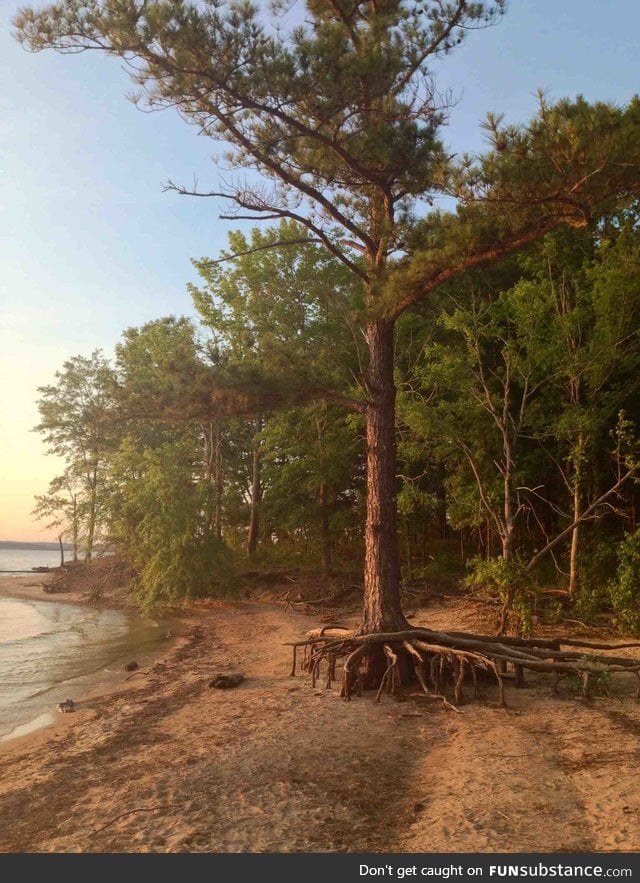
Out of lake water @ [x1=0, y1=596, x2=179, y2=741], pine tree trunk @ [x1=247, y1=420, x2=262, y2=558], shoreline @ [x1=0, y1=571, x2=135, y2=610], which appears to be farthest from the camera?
pine tree trunk @ [x1=247, y1=420, x2=262, y2=558]

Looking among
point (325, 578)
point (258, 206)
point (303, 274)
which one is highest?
point (303, 274)

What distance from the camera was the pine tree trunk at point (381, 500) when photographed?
32.8ft

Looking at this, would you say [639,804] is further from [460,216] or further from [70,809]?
[460,216]

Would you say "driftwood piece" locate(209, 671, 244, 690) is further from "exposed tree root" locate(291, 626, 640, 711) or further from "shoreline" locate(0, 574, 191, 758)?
"shoreline" locate(0, 574, 191, 758)

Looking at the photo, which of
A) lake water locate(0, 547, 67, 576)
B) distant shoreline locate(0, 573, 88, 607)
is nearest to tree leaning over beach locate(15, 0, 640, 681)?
distant shoreline locate(0, 573, 88, 607)

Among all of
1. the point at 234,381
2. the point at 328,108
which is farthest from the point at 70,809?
the point at 328,108

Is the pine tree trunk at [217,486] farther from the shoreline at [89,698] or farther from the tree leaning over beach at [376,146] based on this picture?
the tree leaning over beach at [376,146]

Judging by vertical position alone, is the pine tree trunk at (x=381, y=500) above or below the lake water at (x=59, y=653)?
above

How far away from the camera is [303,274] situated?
2588 cm

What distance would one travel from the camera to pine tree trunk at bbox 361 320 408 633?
10.0 metres

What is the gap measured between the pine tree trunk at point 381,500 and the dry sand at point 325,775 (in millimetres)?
1365

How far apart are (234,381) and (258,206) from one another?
2.71m

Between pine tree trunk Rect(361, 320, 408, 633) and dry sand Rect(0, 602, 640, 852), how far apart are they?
1.37m

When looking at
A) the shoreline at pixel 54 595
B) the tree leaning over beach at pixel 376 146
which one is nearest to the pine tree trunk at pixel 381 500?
the tree leaning over beach at pixel 376 146
